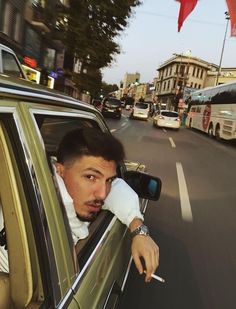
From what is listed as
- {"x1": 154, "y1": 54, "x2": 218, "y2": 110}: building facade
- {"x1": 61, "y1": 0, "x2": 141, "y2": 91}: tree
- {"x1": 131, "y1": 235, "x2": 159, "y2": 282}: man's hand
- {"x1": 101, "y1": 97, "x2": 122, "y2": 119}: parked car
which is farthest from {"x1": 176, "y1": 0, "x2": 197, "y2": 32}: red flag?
{"x1": 154, "y1": 54, "x2": 218, "y2": 110}: building facade

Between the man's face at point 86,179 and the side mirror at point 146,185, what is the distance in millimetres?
999

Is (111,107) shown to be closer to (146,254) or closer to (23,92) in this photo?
(146,254)

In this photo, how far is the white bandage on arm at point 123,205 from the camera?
7.73 ft

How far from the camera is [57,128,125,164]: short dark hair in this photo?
1967mm

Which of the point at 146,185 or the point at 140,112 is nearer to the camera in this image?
the point at 146,185

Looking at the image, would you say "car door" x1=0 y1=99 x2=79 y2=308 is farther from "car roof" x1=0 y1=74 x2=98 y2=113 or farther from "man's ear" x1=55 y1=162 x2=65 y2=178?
"man's ear" x1=55 y1=162 x2=65 y2=178

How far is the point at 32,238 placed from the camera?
1361 mm

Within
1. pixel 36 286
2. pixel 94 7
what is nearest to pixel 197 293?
pixel 36 286

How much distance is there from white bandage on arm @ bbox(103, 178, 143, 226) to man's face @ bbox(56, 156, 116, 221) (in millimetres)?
362

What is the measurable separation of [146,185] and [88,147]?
114 cm

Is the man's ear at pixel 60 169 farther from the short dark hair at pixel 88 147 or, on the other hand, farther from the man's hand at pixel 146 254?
the man's hand at pixel 146 254

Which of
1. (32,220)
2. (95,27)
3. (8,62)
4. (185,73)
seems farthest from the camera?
(185,73)

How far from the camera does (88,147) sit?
77.2 inches

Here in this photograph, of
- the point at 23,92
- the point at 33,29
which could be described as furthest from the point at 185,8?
the point at 33,29
